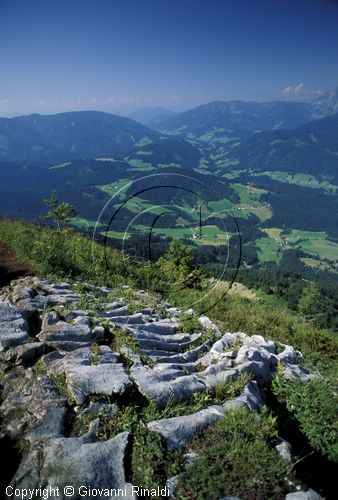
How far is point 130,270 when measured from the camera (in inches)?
713

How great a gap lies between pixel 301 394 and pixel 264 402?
0.86m

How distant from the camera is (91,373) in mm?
7352

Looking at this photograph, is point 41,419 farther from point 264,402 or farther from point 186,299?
point 186,299

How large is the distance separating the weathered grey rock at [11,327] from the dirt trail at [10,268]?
3.32 meters

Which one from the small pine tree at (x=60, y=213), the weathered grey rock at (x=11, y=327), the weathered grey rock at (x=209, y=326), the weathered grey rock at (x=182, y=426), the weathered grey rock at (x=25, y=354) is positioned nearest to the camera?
the weathered grey rock at (x=182, y=426)

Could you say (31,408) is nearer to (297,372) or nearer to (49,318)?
(49,318)

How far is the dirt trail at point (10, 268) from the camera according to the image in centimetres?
1346

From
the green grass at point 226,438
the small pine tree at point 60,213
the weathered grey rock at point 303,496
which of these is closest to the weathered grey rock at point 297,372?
the green grass at point 226,438

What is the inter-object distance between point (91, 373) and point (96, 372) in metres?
0.12

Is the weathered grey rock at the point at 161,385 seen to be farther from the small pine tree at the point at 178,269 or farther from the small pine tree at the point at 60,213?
the small pine tree at the point at 60,213

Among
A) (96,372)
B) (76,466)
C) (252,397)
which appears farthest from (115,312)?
(76,466)

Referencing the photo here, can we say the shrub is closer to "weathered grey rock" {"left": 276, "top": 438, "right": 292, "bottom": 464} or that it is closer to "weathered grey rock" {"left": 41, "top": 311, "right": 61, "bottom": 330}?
"weathered grey rock" {"left": 276, "top": 438, "right": 292, "bottom": 464}

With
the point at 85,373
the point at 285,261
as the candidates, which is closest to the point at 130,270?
the point at 85,373

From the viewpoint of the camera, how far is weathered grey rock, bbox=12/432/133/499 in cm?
521
